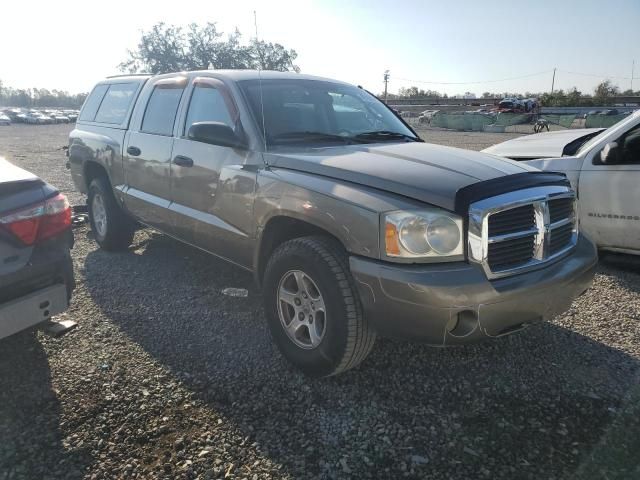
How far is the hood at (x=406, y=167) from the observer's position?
2.52 meters

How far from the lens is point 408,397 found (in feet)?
9.05

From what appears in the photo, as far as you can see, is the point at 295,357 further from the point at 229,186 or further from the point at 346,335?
the point at 229,186

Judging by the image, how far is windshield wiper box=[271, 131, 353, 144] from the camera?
11.0ft

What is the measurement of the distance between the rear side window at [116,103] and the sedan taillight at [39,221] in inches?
92.6

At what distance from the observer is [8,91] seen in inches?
4545

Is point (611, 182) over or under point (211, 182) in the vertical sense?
under

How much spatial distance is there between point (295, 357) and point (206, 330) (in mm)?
932

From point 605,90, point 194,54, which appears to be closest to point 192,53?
point 194,54

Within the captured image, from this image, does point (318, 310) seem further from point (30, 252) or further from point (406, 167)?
point (30, 252)

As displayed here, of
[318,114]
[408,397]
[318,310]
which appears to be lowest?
[408,397]

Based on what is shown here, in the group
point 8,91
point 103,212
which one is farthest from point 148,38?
point 103,212

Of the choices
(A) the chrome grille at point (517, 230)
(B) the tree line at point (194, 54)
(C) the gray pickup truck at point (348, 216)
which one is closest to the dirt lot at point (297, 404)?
(C) the gray pickup truck at point (348, 216)

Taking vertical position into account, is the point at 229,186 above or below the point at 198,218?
above

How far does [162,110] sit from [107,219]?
1617 mm
